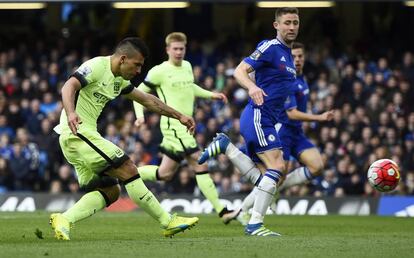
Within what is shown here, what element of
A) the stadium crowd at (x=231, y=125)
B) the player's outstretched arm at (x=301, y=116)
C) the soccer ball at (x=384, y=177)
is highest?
the player's outstretched arm at (x=301, y=116)

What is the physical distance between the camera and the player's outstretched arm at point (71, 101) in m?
10.9

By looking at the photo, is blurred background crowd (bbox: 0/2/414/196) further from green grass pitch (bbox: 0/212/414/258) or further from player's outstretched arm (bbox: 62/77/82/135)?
player's outstretched arm (bbox: 62/77/82/135)

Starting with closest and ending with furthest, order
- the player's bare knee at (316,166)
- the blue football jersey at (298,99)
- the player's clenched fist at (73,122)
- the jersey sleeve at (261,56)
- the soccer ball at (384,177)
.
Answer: the player's clenched fist at (73,122), the jersey sleeve at (261,56), the soccer ball at (384,177), the blue football jersey at (298,99), the player's bare knee at (316,166)

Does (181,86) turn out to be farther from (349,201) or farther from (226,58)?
(226,58)

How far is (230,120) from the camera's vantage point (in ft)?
81.5

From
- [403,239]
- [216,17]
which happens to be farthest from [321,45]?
[403,239]

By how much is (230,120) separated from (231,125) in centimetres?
25

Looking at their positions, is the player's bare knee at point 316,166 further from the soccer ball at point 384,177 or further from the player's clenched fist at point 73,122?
the player's clenched fist at point 73,122

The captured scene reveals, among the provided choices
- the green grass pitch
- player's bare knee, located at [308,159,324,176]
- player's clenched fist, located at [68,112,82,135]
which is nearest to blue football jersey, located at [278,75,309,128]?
player's bare knee, located at [308,159,324,176]

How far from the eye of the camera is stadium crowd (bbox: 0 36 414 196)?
23328mm

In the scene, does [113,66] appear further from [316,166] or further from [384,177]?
[316,166]

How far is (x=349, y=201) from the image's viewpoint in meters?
21.0

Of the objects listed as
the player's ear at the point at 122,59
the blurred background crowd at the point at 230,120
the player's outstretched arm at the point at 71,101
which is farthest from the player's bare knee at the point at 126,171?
the blurred background crowd at the point at 230,120

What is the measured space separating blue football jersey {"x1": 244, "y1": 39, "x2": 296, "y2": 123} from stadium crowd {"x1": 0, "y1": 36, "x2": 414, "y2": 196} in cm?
984
